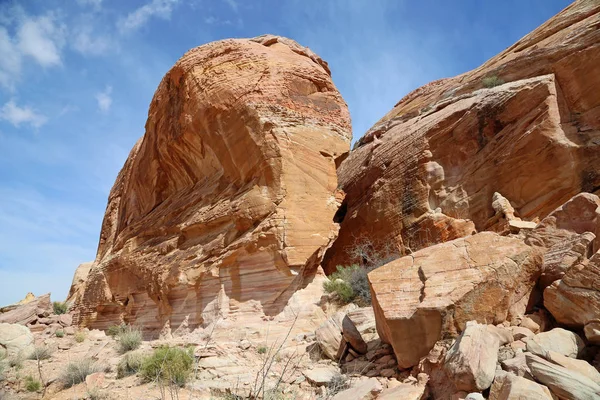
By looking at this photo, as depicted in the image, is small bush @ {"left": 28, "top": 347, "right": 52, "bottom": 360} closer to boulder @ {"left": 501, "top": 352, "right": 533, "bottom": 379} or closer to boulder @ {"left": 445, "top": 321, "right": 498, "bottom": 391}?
boulder @ {"left": 445, "top": 321, "right": 498, "bottom": 391}

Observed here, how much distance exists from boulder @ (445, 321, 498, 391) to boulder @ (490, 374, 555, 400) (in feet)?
0.46

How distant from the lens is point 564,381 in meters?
3.21

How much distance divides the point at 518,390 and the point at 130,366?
20.2ft

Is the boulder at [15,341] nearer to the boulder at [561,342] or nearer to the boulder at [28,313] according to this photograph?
the boulder at [28,313]

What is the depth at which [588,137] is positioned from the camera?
32.2 feet

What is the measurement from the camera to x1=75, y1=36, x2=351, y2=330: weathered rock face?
30.6ft

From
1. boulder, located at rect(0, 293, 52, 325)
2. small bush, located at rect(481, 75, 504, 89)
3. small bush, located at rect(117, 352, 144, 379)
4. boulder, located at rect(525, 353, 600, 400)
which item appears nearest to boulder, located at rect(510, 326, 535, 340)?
boulder, located at rect(525, 353, 600, 400)

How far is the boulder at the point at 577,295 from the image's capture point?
4082 millimetres

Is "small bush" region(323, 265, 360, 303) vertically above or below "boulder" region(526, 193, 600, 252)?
below

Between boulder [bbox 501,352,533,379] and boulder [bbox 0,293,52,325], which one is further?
boulder [bbox 0,293,52,325]

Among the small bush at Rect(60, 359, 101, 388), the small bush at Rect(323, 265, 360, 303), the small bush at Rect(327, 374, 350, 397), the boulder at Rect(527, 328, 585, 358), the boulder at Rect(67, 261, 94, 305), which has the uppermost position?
the boulder at Rect(67, 261, 94, 305)

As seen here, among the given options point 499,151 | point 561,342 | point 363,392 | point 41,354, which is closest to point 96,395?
point 363,392

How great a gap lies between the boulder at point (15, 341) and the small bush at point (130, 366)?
370 cm

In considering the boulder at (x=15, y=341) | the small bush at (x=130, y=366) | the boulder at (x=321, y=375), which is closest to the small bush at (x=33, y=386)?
the small bush at (x=130, y=366)
